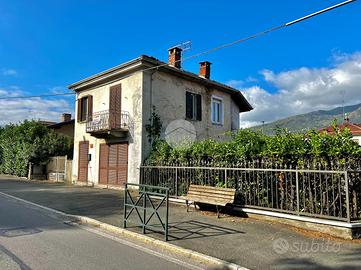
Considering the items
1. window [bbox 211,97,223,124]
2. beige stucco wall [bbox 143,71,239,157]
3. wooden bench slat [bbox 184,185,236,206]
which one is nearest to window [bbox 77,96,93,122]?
beige stucco wall [bbox 143,71,239,157]

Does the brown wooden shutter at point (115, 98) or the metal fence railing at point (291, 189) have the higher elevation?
the brown wooden shutter at point (115, 98)

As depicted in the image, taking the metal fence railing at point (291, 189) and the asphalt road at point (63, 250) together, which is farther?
the metal fence railing at point (291, 189)

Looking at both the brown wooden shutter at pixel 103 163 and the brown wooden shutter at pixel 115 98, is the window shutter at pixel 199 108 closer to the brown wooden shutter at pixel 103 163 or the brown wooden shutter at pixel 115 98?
the brown wooden shutter at pixel 115 98

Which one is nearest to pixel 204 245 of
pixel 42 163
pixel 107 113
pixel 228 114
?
pixel 107 113

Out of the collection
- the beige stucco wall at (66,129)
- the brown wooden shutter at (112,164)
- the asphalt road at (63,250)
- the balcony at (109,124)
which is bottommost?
the asphalt road at (63,250)

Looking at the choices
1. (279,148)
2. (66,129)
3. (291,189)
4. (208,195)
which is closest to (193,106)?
(208,195)

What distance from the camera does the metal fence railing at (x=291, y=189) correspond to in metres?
7.34

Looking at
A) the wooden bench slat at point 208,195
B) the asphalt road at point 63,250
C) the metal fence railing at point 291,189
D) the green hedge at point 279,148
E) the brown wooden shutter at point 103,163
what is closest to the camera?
the asphalt road at point 63,250

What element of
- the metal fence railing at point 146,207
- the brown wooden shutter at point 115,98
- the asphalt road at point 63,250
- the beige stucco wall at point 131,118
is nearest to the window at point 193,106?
the beige stucco wall at point 131,118

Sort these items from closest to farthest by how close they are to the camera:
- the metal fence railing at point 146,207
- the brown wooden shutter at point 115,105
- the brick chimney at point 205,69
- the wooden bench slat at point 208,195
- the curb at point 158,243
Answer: the curb at point 158,243, the metal fence railing at point 146,207, the wooden bench slat at point 208,195, the brown wooden shutter at point 115,105, the brick chimney at point 205,69

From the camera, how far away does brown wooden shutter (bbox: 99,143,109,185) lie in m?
17.6

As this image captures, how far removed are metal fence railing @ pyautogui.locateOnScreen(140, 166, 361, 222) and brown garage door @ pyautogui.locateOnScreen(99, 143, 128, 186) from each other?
19.9 ft

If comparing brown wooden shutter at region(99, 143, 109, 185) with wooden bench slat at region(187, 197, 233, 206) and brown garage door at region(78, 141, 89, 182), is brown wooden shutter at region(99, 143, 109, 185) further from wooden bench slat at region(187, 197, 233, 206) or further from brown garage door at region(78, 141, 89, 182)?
wooden bench slat at region(187, 197, 233, 206)

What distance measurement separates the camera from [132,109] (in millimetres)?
16125
